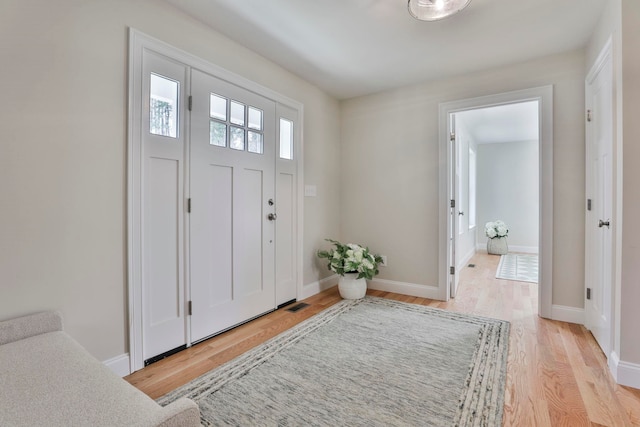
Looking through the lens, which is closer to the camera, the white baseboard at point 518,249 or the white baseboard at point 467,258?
the white baseboard at point 467,258

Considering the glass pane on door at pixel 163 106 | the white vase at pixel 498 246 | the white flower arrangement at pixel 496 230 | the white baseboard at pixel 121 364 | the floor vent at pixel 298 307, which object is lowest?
the floor vent at pixel 298 307

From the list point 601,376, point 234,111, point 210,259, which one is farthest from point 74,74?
point 601,376

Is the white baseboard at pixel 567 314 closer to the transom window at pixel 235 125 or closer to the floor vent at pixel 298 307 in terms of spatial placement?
the floor vent at pixel 298 307

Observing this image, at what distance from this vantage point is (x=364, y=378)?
1.77 m

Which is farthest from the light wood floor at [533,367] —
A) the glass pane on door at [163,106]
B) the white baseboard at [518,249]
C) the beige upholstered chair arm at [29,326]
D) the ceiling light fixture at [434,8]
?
the white baseboard at [518,249]

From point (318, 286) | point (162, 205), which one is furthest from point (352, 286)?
point (162, 205)

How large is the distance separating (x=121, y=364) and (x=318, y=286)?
2.07 metres

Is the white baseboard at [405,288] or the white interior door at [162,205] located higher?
the white interior door at [162,205]

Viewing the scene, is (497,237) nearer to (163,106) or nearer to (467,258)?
(467,258)

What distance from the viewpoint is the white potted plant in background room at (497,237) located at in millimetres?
6062

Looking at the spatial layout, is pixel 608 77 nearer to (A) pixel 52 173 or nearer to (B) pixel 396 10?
(B) pixel 396 10

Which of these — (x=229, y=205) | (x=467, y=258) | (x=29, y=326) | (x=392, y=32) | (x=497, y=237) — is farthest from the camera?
(x=497, y=237)

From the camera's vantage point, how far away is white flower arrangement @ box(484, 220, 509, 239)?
6.05m

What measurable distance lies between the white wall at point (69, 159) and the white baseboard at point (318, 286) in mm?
1784
